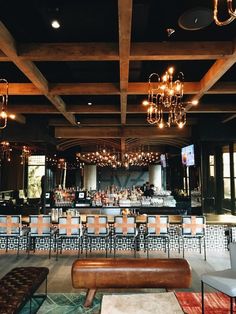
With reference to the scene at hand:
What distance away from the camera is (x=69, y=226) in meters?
6.18

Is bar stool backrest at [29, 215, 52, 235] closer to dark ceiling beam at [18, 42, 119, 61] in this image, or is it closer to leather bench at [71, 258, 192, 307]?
leather bench at [71, 258, 192, 307]

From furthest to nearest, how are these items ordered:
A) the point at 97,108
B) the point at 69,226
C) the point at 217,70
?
1. the point at 97,108
2. the point at 69,226
3. the point at 217,70

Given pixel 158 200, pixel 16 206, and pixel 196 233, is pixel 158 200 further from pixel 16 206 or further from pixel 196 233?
pixel 16 206

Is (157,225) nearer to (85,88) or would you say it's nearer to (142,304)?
(142,304)

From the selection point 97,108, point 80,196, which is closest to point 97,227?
point 97,108

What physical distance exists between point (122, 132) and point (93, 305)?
6324mm

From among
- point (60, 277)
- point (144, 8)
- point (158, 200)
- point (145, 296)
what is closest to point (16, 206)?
point (158, 200)

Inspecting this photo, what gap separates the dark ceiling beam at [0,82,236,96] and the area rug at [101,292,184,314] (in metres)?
3.49

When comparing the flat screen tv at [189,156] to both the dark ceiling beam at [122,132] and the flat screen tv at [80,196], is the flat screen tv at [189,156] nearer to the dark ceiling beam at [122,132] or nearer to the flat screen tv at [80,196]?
the dark ceiling beam at [122,132]

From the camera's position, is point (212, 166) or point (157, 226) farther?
point (212, 166)

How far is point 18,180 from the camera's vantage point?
1547cm

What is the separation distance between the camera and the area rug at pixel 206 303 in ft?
12.1

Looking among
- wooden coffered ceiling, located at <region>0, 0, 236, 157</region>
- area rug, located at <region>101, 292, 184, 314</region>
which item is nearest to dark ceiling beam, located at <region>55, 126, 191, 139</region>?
wooden coffered ceiling, located at <region>0, 0, 236, 157</region>

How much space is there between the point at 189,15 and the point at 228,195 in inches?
300
